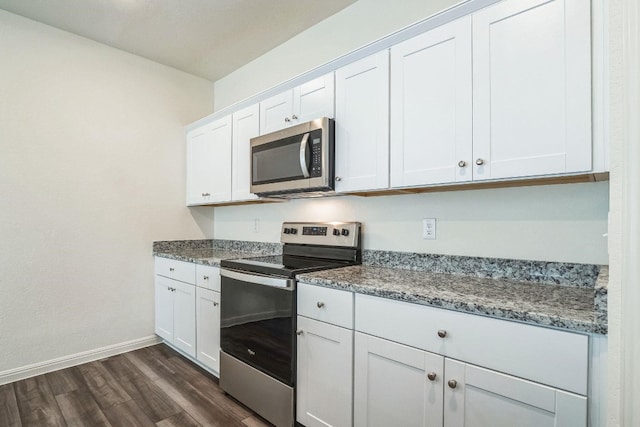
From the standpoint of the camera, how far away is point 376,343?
1.41 meters

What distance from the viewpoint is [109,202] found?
2834mm

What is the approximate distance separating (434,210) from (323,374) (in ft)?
3.35

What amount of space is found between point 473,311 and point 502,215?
67cm

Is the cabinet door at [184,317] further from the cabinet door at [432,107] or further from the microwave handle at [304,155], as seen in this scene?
the cabinet door at [432,107]

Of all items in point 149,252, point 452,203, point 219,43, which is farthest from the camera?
point 149,252

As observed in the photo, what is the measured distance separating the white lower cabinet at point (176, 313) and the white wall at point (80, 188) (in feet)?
0.53

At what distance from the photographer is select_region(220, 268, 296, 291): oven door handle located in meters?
1.71

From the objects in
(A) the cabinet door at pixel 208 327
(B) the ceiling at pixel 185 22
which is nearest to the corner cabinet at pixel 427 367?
(A) the cabinet door at pixel 208 327

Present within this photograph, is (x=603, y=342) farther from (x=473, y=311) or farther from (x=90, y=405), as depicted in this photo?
(x=90, y=405)

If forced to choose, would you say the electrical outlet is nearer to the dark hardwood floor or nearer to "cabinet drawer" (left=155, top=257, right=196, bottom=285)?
the dark hardwood floor

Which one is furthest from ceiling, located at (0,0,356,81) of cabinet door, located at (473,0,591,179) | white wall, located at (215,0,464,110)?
cabinet door, located at (473,0,591,179)

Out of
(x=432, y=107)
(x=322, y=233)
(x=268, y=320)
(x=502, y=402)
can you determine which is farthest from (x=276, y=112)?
(x=502, y=402)

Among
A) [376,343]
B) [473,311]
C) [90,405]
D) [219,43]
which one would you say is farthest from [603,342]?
[219,43]

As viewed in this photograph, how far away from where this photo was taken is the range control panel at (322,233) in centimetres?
213
